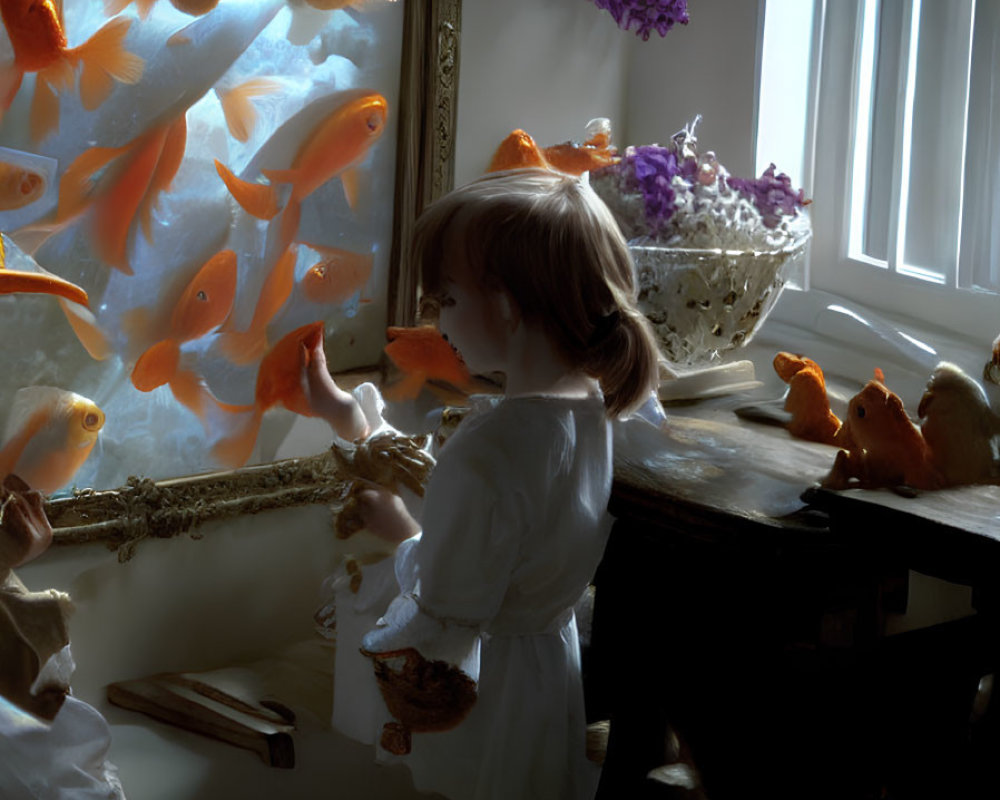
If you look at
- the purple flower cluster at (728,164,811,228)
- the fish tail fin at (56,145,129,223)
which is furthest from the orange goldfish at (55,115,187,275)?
the purple flower cluster at (728,164,811,228)

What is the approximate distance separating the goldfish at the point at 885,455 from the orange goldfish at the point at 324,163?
2.30 feet

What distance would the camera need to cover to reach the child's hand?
1.29 metres

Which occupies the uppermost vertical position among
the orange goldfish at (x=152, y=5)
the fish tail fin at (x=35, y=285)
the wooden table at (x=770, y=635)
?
the orange goldfish at (x=152, y=5)

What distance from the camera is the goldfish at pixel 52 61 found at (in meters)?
1.15

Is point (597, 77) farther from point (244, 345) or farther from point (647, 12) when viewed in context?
point (244, 345)

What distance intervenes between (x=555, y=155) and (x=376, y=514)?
0.59m

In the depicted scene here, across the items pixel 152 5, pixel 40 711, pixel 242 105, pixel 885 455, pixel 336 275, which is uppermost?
pixel 152 5

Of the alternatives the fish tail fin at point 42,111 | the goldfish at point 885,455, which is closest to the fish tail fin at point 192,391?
the fish tail fin at point 42,111

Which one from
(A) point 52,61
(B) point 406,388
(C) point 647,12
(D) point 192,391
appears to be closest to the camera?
(A) point 52,61

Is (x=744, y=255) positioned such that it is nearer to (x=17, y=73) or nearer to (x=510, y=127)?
(x=510, y=127)

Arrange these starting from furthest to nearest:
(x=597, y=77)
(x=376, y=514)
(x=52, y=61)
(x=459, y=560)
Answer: (x=597, y=77)
(x=376, y=514)
(x=52, y=61)
(x=459, y=560)

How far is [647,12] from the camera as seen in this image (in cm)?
178

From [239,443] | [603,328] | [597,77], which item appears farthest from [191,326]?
[597,77]

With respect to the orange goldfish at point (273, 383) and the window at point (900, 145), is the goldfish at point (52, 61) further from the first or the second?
the window at point (900, 145)
